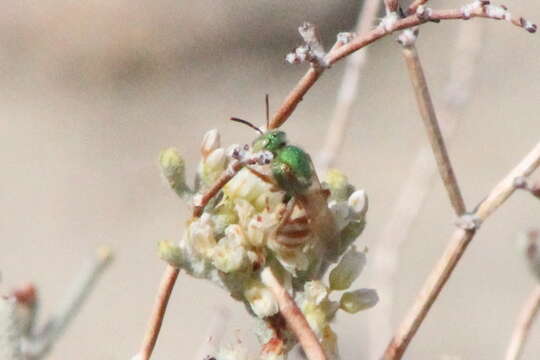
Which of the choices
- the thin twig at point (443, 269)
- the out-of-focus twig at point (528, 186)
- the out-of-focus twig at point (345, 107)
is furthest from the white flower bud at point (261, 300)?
the out-of-focus twig at point (345, 107)

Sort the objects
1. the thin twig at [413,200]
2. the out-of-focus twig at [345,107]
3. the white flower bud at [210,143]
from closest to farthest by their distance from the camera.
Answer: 1. the white flower bud at [210,143]
2. the out-of-focus twig at [345,107]
3. the thin twig at [413,200]

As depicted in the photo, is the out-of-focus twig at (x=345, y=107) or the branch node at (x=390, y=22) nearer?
the branch node at (x=390, y=22)

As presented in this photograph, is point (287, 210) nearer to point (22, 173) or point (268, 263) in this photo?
point (268, 263)

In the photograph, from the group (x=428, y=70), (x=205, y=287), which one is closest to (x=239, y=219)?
(x=205, y=287)

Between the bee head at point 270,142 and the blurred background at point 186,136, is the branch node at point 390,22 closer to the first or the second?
the bee head at point 270,142

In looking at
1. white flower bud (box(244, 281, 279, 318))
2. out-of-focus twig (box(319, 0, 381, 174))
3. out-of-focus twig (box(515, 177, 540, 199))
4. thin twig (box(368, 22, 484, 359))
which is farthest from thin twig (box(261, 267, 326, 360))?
thin twig (box(368, 22, 484, 359))

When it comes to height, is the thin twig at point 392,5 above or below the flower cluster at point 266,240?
above
